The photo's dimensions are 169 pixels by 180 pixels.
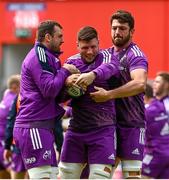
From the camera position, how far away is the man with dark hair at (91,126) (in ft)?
21.7

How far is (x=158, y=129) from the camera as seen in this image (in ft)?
30.6

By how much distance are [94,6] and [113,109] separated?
10.6 metres

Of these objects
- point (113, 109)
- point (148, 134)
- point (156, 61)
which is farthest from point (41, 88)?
point (156, 61)

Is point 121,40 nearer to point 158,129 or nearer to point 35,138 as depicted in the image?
point 35,138

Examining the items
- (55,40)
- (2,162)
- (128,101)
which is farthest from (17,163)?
(55,40)

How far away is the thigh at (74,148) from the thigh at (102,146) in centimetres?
10

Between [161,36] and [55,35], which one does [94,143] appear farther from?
[161,36]

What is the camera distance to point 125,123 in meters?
7.01

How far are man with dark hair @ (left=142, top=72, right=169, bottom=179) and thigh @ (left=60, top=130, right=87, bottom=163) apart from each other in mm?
2532

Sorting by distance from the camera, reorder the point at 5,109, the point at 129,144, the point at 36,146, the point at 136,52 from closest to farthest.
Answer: the point at 36,146 → the point at 136,52 → the point at 129,144 → the point at 5,109

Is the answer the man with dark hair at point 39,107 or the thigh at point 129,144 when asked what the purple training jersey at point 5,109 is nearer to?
the thigh at point 129,144

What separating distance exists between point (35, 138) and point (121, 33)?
125 cm

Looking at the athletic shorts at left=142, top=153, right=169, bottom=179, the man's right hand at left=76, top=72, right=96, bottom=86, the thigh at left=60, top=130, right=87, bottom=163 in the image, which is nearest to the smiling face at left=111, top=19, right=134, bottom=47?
the man's right hand at left=76, top=72, right=96, bottom=86

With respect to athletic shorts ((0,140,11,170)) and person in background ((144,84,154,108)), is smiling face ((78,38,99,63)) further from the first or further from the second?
athletic shorts ((0,140,11,170))
